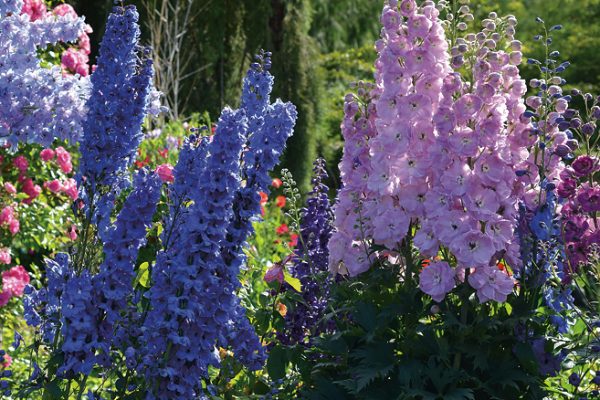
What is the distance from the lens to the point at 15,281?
6066mm

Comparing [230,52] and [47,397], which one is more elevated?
[230,52]

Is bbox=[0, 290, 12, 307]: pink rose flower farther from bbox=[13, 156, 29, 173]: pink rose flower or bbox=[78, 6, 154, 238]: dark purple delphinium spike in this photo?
bbox=[78, 6, 154, 238]: dark purple delphinium spike

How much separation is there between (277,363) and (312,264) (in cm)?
43

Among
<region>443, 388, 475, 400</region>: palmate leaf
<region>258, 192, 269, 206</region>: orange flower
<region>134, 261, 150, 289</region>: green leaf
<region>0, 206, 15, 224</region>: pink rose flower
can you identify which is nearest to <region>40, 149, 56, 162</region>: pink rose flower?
<region>0, 206, 15, 224</region>: pink rose flower

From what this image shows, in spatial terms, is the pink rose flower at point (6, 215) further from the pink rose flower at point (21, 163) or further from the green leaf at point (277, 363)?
the green leaf at point (277, 363)

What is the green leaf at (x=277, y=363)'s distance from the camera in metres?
3.17

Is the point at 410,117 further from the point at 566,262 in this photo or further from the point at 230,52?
the point at 230,52

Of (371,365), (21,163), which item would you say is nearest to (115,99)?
(371,365)

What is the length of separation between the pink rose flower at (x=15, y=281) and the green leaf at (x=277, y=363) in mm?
3314

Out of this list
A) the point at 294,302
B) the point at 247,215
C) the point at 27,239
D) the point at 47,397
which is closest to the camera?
the point at 247,215

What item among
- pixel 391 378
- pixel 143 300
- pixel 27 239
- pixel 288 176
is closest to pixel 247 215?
pixel 288 176

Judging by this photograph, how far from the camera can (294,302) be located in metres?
3.56

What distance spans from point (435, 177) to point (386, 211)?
197mm

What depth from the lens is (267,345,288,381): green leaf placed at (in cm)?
317
